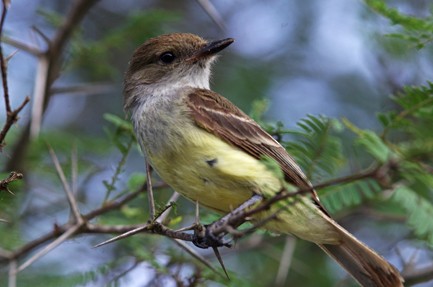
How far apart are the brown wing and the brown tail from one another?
0.32 metres

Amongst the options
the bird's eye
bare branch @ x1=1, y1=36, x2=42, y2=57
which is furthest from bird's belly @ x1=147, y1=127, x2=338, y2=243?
the bird's eye

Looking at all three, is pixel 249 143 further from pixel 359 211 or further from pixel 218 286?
pixel 359 211

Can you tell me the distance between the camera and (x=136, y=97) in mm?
5844

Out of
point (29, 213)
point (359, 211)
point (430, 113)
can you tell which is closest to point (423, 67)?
point (359, 211)

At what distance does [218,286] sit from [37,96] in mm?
2242

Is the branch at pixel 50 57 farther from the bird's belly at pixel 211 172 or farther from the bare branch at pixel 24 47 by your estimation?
the bird's belly at pixel 211 172

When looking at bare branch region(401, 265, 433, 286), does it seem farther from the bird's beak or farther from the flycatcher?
the bird's beak

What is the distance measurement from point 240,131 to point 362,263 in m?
1.19

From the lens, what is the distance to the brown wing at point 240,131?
16.3 feet

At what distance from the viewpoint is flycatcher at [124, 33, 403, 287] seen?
15.2ft

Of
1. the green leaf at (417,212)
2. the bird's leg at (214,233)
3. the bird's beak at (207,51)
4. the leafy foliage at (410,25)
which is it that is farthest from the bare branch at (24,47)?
the green leaf at (417,212)

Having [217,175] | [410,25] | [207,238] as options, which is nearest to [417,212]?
[410,25]

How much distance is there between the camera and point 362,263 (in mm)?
4922

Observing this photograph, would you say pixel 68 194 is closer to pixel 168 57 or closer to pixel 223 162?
pixel 223 162
